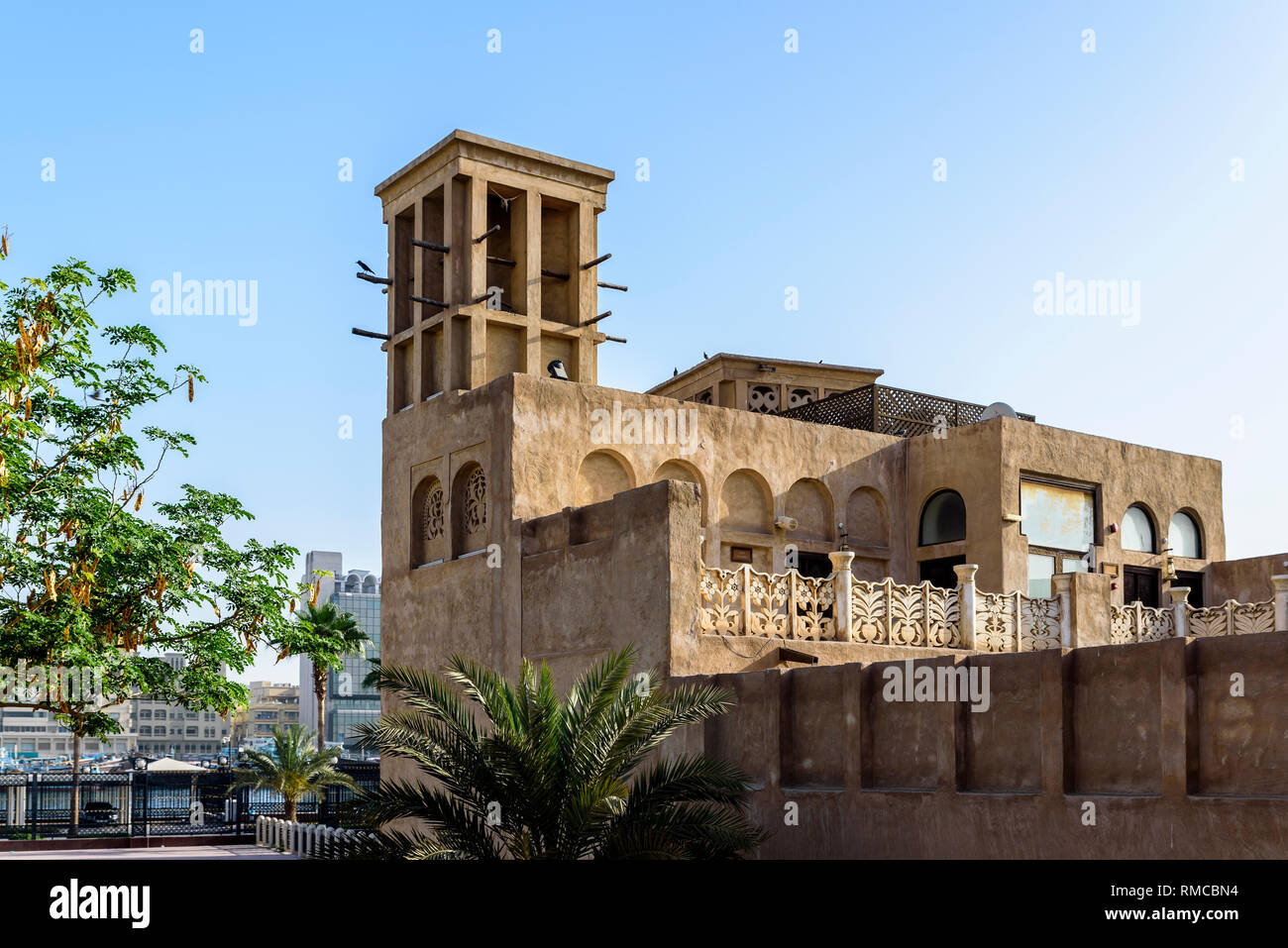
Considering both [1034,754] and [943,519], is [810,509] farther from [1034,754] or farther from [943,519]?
[1034,754]

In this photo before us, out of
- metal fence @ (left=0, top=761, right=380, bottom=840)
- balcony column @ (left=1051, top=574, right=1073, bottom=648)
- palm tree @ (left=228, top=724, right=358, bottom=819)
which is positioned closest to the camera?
balcony column @ (left=1051, top=574, right=1073, bottom=648)

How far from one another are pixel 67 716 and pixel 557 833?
8.45 meters

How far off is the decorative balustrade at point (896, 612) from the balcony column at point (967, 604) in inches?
0.5

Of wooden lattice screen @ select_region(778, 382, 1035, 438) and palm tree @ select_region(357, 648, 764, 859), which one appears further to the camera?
wooden lattice screen @ select_region(778, 382, 1035, 438)

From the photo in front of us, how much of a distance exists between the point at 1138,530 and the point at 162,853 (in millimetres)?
19921

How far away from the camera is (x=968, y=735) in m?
13.1

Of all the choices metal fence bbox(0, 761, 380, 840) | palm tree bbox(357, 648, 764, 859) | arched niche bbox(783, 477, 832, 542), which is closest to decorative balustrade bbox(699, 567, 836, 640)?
palm tree bbox(357, 648, 764, 859)

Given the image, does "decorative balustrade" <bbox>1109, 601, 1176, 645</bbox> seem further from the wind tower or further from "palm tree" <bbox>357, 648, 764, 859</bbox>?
the wind tower

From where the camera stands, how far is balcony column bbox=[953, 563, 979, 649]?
1803cm

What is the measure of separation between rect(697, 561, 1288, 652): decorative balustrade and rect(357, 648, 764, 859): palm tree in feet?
10.4

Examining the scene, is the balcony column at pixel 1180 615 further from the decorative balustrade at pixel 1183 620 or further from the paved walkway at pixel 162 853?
the paved walkway at pixel 162 853

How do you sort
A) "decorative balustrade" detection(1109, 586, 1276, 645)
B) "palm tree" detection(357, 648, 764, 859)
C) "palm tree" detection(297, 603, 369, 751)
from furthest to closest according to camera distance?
"palm tree" detection(297, 603, 369, 751) < "decorative balustrade" detection(1109, 586, 1276, 645) < "palm tree" detection(357, 648, 764, 859)

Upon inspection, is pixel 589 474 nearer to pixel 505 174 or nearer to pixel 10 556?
pixel 505 174
